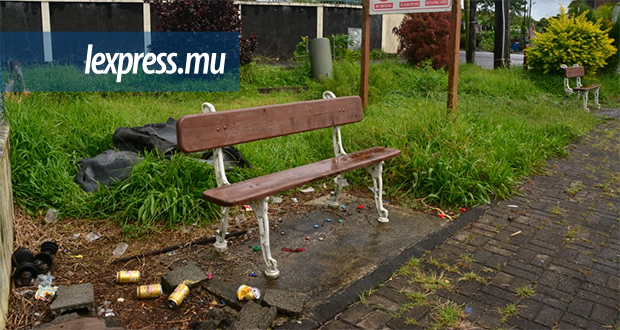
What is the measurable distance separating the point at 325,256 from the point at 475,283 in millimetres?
1016

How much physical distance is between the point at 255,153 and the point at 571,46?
10.6 m

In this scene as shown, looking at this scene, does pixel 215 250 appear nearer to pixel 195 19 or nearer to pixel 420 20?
pixel 195 19

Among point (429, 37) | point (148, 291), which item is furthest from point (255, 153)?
point (429, 37)

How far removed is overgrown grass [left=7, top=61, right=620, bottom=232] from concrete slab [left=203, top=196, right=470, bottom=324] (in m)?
0.56

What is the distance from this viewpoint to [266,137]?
13.8ft

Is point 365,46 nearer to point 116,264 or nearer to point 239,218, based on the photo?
point 239,218

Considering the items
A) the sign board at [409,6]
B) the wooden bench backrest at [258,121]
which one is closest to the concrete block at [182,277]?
the wooden bench backrest at [258,121]

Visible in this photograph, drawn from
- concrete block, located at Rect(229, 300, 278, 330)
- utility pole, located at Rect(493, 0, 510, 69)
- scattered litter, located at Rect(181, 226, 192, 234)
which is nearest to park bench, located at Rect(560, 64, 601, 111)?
utility pole, located at Rect(493, 0, 510, 69)

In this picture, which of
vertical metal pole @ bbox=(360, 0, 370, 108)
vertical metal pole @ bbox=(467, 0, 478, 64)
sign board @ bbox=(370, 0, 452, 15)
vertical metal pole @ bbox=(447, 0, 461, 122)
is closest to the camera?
vertical metal pole @ bbox=(447, 0, 461, 122)

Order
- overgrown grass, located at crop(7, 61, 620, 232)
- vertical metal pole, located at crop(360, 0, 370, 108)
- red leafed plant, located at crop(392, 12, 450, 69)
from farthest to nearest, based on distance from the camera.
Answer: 1. red leafed plant, located at crop(392, 12, 450, 69)
2. vertical metal pole, located at crop(360, 0, 370, 108)
3. overgrown grass, located at crop(7, 61, 620, 232)

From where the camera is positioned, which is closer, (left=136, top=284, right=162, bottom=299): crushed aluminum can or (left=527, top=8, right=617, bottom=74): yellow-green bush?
(left=136, top=284, right=162, bottom=299): crushed aluminum can

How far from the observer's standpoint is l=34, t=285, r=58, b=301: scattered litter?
134 inches

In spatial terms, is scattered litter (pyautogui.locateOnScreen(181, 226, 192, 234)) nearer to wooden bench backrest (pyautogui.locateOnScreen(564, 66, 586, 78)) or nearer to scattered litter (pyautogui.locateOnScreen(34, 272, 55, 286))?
scattered litter (pyautogui.locateOnScreen(34, 272, 55, 286))

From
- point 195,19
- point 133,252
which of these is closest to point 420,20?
point 195,19
